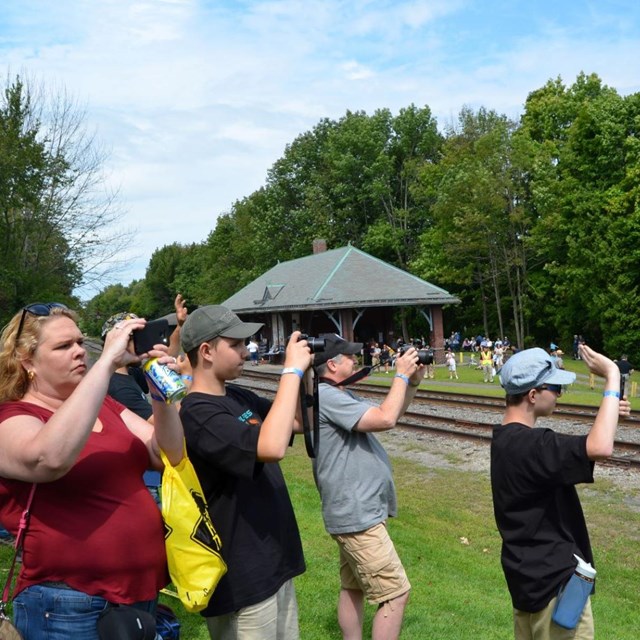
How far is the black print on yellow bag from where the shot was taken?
2682mm

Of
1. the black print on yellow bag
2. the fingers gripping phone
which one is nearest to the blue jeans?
the black print on yellow bag

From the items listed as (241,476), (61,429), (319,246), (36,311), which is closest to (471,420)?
(241,476)

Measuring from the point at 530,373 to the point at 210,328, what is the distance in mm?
1536

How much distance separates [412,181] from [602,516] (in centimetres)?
5048

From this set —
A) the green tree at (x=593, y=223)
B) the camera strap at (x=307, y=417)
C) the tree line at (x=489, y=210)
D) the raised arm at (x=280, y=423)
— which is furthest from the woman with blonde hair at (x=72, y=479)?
the green tree at (x=593, y=223)

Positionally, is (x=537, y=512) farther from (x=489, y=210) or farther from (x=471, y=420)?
(x=489, y=210)

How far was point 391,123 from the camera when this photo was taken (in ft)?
192

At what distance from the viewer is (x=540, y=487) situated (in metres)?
3.19

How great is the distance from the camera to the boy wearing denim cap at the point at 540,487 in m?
3.09

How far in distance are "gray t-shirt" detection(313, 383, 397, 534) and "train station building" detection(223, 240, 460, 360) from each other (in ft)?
102

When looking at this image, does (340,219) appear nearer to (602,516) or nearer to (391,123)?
(391,123)

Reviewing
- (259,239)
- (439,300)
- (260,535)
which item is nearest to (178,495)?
(260,535)

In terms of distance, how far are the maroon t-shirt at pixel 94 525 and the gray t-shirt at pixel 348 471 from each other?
1495 millimetres

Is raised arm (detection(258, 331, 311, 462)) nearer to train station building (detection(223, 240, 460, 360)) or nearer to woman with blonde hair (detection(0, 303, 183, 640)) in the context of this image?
woman with blonde hair (detection(0, 303, 183, 640))
